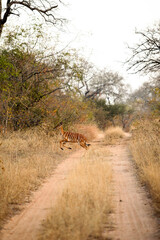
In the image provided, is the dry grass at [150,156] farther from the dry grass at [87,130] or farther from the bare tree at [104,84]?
the bare tree at [104,84]

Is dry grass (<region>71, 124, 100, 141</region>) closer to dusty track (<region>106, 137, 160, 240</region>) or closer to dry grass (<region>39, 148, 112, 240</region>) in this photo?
dusty track (<region>106, 137, 160, 240</region>)

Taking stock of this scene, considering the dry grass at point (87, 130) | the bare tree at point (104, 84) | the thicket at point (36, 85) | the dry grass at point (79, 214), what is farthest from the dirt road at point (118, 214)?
the bare tree at point (104, 84)

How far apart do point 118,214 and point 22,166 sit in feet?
12.7

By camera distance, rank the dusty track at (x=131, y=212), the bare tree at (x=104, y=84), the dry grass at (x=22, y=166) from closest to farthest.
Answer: the dusty track at (x=131, y=212)
the dry grass at (x=22, y=166)
the bare tree at (x=104, y=84)

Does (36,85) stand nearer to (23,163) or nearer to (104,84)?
(23,163)

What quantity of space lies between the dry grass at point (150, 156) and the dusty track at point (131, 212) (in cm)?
21

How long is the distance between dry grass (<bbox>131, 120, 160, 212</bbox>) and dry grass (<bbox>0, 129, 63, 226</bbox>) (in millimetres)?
2483

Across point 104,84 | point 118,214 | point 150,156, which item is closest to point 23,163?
point 150,156

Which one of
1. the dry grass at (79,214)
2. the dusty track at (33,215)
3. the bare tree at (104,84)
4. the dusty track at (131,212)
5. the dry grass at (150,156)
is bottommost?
the dusty track at (33,215)

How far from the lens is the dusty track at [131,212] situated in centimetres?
397

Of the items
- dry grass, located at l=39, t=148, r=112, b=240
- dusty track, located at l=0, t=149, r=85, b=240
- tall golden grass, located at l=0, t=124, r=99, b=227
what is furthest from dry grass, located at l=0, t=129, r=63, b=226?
dry grass, located at l=39, t=148, r=112, b=240

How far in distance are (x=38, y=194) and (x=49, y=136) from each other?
8.58 meters

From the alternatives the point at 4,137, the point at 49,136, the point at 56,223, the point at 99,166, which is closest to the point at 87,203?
the point at 56,223

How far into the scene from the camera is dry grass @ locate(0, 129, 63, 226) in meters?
5.67
